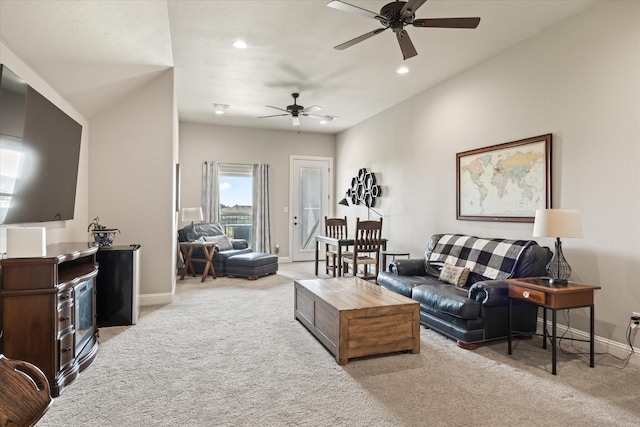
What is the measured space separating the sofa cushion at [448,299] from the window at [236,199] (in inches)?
194

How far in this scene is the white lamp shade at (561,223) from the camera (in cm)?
277

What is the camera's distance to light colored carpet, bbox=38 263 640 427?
211cm

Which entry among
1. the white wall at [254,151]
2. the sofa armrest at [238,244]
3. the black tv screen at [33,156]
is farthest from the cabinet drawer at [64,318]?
the white wall at [254,151]

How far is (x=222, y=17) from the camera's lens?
11.2 ft

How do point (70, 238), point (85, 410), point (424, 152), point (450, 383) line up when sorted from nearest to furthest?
point (85, 410)
point (450, 383)
point (70, 238)
point (424, 152)

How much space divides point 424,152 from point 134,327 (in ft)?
14.3

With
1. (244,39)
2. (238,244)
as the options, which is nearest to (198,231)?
(238,244)

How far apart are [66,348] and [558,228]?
364 cm

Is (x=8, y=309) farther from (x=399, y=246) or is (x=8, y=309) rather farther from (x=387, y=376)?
(x=399, y=246)

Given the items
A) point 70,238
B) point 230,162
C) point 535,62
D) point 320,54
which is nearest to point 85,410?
point 70,238

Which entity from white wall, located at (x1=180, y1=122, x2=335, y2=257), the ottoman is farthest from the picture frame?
white wall, located at (x1=180, y1=122, x2=335, y2=257)

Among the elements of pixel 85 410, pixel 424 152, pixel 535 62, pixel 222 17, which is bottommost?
pixel 85 410

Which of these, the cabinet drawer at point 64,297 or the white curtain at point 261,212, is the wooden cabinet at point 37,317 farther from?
the white curtain at point 261,212

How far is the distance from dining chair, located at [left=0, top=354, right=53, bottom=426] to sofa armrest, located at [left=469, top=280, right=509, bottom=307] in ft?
10.00
